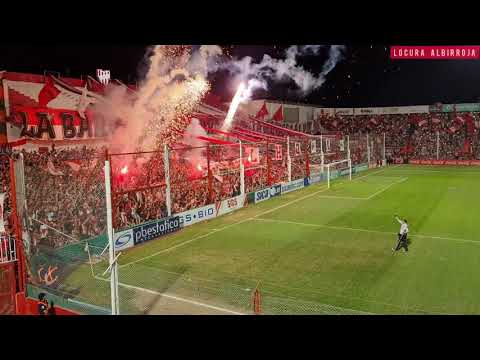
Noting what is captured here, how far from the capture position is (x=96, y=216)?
1672 cm

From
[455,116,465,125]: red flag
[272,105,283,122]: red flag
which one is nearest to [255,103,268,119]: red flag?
[272,105,283,122]: red flag

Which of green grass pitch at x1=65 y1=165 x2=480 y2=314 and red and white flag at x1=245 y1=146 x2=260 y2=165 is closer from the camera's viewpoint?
green grass pitch at x1=65 y1=165 x2=480 y2=314

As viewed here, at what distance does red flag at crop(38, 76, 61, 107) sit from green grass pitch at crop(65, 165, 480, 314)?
9.20m

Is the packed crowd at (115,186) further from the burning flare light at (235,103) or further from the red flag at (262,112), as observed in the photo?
the red flag at (262,112)

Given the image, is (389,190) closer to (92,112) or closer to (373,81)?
(92,112)

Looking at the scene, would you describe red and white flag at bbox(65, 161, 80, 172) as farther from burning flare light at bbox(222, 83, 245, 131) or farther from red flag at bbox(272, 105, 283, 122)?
red flag at bbox(272, 105, 283, 122)

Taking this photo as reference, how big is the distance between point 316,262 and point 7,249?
29.4 feet

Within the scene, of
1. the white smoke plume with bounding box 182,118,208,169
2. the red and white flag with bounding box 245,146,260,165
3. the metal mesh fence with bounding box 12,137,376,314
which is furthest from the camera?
the red and white flag with bounding box 245,146,260,165

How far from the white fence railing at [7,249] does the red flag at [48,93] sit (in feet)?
37.6

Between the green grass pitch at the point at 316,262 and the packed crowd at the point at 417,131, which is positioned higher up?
the packed crowd at the point at 417,131

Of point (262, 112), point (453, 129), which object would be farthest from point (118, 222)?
point (453, 129)

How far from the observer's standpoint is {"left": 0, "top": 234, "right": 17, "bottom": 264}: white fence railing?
1126 centimetres

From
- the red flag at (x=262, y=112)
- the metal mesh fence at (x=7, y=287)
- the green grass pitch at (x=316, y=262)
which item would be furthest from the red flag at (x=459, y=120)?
the metal mesh fence at (x=7, y=287)

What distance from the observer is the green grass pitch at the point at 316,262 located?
11.2 metres
